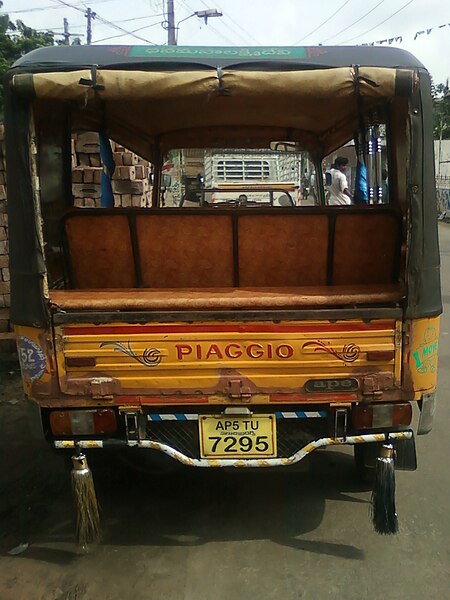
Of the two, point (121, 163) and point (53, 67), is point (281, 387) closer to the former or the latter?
point (53, 67)

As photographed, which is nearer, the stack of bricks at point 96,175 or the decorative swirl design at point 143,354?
the decorative swirl design at point 143,354

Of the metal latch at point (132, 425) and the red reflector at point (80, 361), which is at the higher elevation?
the red reflector at point (80, 361)

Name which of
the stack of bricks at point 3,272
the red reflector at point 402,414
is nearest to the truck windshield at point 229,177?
the stack of bricks at point 3,272

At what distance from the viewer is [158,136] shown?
15.1 ft

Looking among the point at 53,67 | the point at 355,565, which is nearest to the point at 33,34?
the point at 53,67

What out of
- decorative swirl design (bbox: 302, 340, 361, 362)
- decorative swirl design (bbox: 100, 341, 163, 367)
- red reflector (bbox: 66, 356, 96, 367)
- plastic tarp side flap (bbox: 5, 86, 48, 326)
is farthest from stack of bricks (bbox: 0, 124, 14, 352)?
decorative swirl design (bbox: 302, 340, 361, 362)

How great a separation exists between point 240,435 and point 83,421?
2.44 feet

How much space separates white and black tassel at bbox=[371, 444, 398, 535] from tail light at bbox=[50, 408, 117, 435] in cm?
127

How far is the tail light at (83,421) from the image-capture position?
2.83 meters

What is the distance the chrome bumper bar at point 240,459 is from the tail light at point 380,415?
0.17ft

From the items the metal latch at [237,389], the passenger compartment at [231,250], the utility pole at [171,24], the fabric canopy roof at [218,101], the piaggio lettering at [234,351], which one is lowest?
the metal latch at [237,389]

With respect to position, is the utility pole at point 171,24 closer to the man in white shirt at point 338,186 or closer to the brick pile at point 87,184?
the man in white shirt at point 338,186

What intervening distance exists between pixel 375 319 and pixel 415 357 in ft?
A: 0.89

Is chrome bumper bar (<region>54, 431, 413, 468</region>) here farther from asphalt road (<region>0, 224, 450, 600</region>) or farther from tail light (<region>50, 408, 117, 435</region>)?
asphalt road (<region>0, 224, 450, 600</region>)
